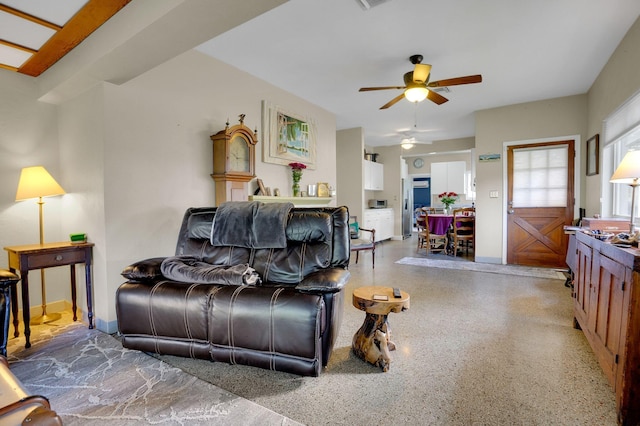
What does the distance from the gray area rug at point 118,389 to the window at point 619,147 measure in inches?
156

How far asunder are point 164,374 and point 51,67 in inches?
114

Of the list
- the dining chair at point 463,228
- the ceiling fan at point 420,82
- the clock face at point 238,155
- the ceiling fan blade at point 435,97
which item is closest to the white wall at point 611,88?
the ceiling fan at point 420,82

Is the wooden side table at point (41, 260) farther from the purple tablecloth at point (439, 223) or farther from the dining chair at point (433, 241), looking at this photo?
the purple tablecloth at point (439, 223)

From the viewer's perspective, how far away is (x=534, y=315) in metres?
3.01

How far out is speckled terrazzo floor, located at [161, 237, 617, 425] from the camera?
162 centimetres

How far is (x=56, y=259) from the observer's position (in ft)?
8.61

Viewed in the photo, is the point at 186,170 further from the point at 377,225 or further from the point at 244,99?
the point at 377,225

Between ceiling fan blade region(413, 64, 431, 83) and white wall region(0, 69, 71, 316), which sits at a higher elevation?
ceiling fan blade region(413, 64, 431, 83)

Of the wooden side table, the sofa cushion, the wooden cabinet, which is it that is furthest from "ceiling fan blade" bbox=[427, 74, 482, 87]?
the wooden side table

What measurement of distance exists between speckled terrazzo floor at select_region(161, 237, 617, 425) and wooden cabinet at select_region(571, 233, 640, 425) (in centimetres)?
18

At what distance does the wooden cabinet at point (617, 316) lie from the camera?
1455 millimetres

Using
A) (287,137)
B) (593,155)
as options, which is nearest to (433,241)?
(593,155)

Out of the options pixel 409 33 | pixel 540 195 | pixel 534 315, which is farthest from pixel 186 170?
pixel 540 195

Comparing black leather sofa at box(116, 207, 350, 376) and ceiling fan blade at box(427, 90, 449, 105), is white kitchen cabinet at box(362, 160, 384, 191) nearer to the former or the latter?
ceiling fan blade at box(427, 90, 449, 105)
